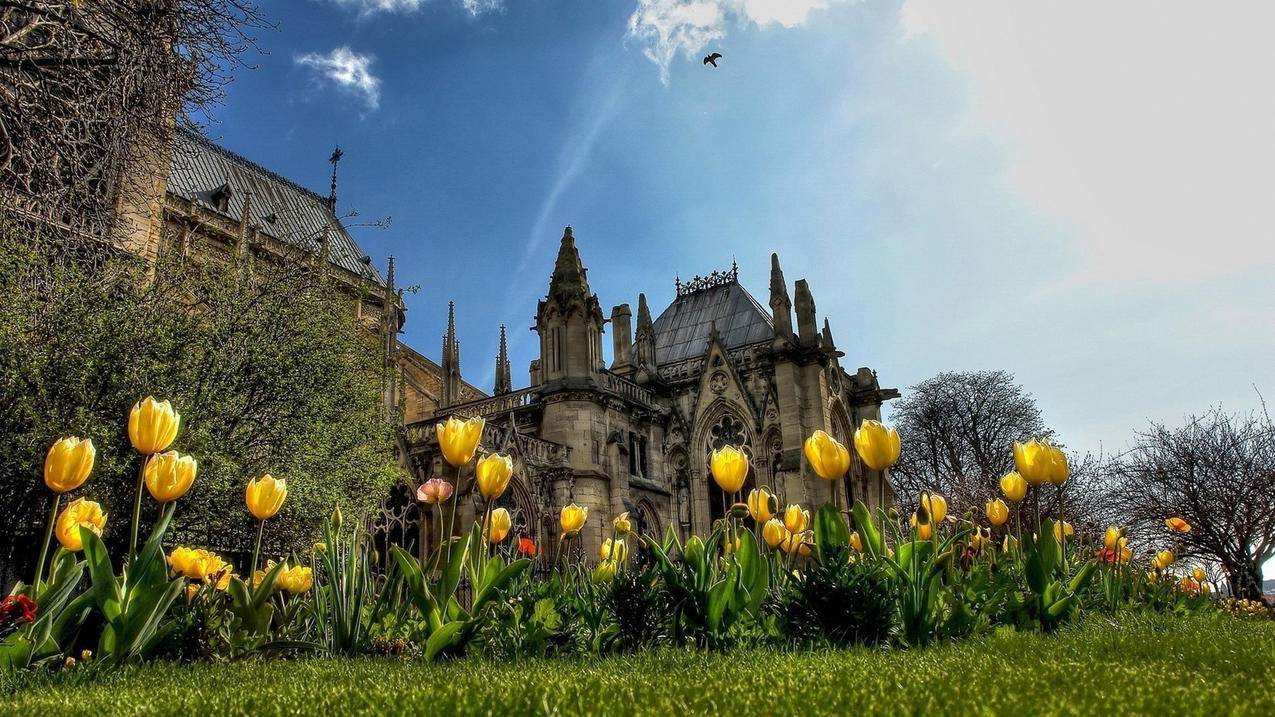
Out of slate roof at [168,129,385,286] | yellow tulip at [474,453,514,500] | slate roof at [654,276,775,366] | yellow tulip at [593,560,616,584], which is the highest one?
slate roof at [168,129,385,286]

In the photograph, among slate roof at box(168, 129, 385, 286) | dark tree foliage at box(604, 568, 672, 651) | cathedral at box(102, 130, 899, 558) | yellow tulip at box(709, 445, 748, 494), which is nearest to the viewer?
dark tree foliage at box(604, 568, 672, 651)

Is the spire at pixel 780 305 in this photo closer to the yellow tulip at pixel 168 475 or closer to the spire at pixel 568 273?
the spire at pixel 568 273

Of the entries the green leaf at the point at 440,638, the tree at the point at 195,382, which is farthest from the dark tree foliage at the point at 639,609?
the tree at the point at 195,382

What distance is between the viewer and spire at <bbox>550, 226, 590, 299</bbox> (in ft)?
67.4

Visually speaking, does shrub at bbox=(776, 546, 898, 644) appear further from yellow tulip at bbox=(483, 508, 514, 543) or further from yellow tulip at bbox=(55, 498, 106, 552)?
yellow tulip at bbox=(55, 498, 106, 552)

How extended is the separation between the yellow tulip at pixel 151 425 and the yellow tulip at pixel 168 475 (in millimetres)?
154

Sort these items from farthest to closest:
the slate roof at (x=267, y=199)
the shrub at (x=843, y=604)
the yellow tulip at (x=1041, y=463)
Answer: the slate roof at (x=267, y=199) < the yellow tulip at (x=1041, y=463) < the shrub at (x=843, y=604)

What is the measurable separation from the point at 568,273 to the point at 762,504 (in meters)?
16.0

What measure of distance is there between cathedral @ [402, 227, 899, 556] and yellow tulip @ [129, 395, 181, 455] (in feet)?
34.9

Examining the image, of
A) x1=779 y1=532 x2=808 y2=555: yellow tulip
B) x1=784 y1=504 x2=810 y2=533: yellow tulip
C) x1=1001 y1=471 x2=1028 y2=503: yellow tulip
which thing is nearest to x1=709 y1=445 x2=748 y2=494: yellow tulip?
x1=784 y1=504 x2=810 y2=533: yellow tulip

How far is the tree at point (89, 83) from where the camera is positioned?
320 inches

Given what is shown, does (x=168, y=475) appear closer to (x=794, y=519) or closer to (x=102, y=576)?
(x=102, y=576)

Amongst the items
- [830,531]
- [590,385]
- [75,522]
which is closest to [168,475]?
[75,522]

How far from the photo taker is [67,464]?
166 inches
